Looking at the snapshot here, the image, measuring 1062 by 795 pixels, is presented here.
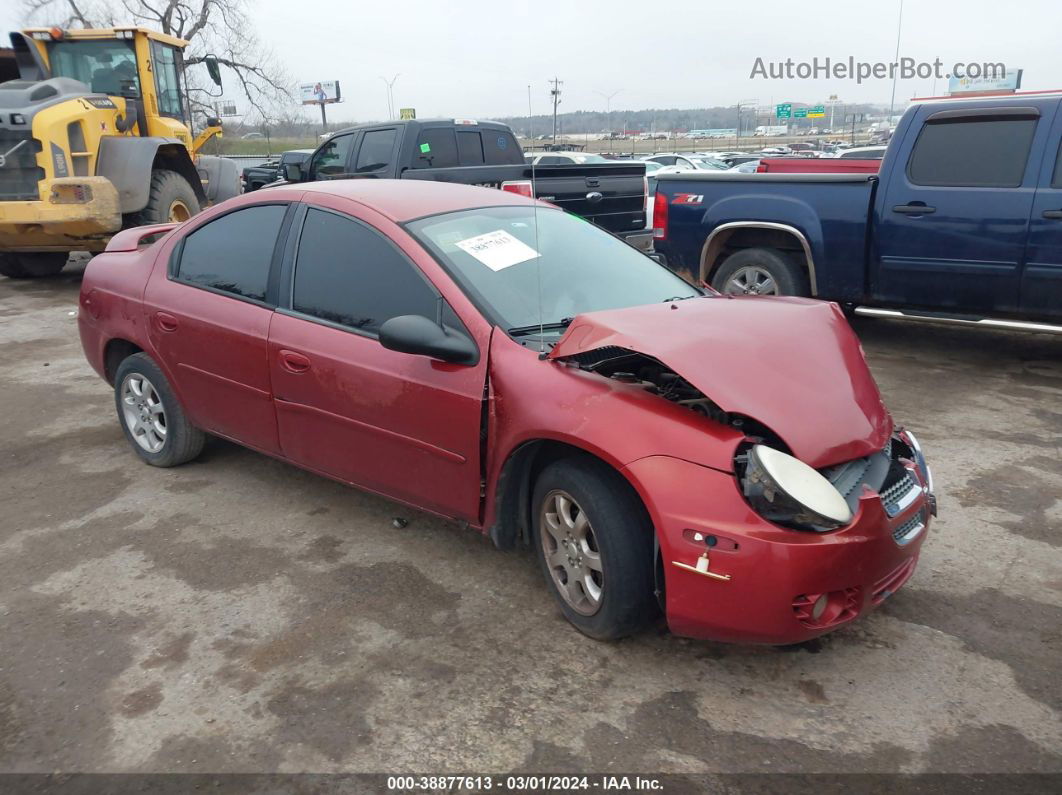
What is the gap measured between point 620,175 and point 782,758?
7728 millimetres

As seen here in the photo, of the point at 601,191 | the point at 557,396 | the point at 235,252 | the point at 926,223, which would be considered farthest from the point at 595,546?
the point at 601,191

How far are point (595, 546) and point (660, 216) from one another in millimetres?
5576

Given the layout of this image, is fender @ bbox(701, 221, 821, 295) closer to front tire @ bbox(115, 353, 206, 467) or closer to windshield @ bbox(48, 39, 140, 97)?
front tire @ bbox(115, 353, 206, 467)

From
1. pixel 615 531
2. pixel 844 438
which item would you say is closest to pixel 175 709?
pixel 615 531

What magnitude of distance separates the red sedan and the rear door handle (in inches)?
0.5

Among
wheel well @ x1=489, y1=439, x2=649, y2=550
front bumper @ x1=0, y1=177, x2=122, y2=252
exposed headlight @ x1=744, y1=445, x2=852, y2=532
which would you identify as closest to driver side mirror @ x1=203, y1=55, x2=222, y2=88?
front bumper @ x1=0, y1=177, x2=122, y2=252

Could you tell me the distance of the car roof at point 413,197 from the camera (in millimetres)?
3881

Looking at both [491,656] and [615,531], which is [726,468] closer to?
[615,531]

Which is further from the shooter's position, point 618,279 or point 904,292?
point 904,292

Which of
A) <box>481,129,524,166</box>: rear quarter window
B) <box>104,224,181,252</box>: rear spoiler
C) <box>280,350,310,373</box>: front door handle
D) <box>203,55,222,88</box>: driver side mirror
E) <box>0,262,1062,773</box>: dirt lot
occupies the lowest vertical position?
<box>0,262,1062,773</box>: dirt lot

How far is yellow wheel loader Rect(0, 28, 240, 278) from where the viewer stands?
394 inches

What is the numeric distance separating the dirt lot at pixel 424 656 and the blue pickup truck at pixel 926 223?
2153 millimetres

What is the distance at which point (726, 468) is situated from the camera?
2.73 meters

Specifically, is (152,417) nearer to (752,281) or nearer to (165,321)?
(165,321)
